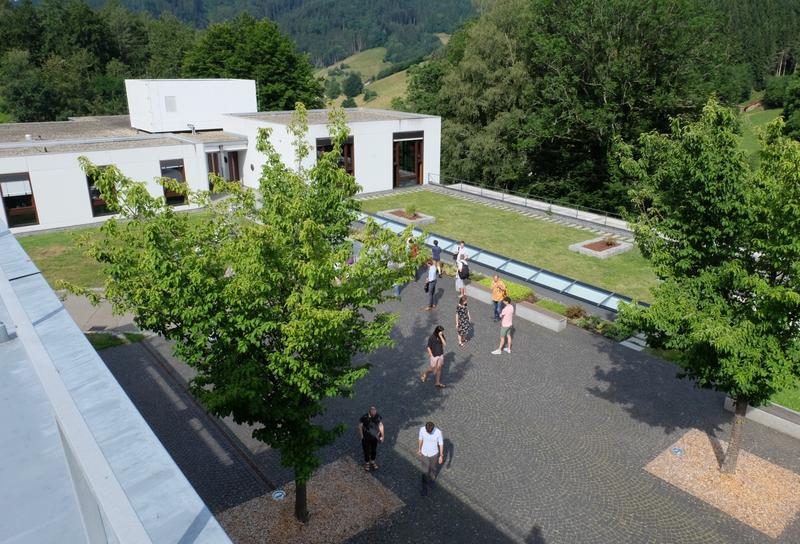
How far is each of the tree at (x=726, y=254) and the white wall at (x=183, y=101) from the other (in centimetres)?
3120

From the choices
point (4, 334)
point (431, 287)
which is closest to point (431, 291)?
point (431, 287)

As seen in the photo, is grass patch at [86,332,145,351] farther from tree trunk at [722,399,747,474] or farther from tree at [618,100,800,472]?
tree trunk at [722,399,747,474]

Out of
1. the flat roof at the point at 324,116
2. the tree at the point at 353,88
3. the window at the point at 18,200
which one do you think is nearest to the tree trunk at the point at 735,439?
the flat roof at the point at 324,116

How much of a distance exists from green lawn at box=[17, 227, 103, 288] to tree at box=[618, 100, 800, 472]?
16.8m

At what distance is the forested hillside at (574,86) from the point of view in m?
33.3

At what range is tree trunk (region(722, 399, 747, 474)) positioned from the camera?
31.4 feet

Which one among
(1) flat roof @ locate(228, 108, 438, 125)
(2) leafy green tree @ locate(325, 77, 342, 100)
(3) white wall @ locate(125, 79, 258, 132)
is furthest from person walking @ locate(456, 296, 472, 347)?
(2) leafy green tree @ locate(325, 77, 342, 100)

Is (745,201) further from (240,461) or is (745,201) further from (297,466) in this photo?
(240,461)

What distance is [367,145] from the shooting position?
105ft

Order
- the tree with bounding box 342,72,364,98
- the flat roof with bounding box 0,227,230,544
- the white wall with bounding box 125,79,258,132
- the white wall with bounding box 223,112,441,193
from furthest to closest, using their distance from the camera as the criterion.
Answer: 1. the tree with bounding box 342,72,364,98
2. the white wall with bounding box 125,79,258,132
3. the white wall with bounding box 223,112,441,193
4. the flat roof with bounding box 0,227,230,544

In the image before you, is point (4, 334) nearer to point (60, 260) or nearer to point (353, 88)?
point (60, 260)

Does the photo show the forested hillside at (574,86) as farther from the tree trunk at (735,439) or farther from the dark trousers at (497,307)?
the tree trunk at (735,439)

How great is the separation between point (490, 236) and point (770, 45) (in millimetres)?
94872

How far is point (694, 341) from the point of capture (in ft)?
28.2
